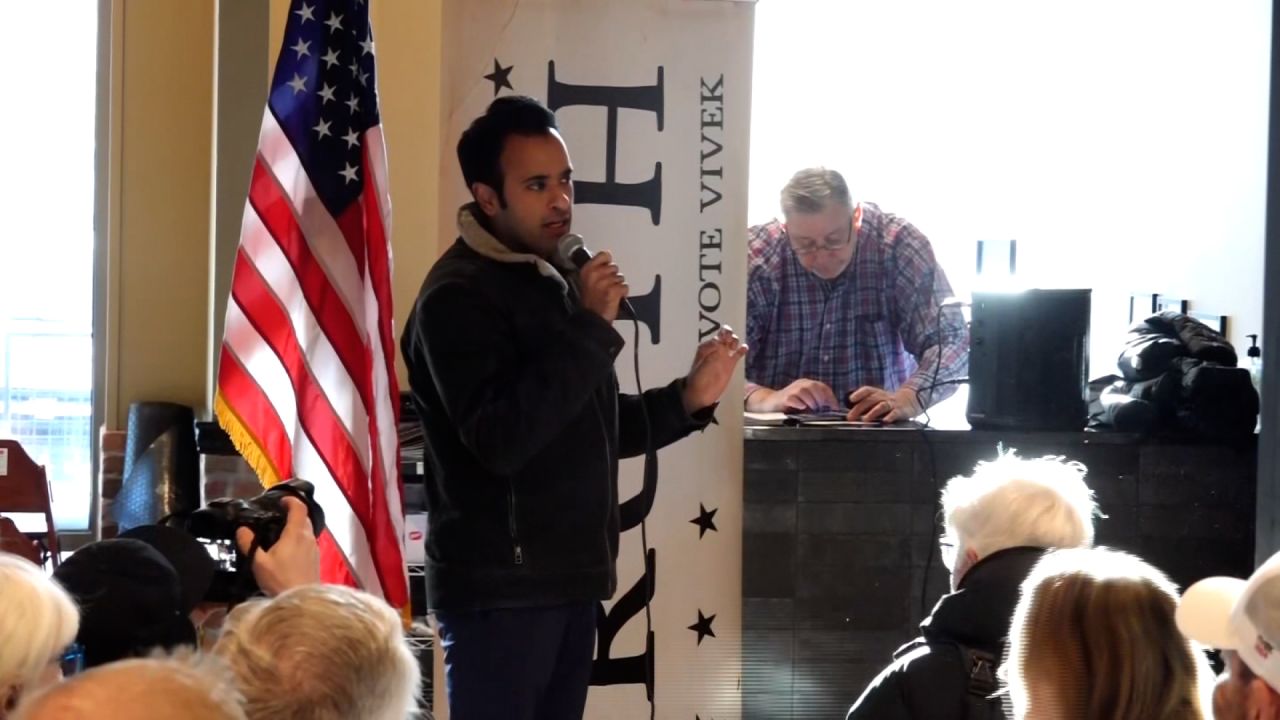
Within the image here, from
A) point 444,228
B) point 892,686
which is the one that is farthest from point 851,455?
point 892,686

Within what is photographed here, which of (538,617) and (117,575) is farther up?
(117,575)

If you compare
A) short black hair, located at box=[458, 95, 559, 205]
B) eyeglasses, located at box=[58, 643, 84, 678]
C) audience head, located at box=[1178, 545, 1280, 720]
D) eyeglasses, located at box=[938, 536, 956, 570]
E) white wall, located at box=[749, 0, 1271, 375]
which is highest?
white wall, located at box=[749, 0, 1271, 375]

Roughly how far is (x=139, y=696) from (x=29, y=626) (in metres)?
0.55

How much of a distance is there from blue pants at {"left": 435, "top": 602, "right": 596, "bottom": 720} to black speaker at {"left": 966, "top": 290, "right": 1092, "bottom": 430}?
1616mm

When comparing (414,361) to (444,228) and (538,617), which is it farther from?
(444,228)

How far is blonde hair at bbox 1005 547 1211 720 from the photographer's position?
5.41 ft

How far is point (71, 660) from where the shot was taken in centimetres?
175

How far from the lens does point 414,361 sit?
255 cm

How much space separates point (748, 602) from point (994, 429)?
73cm

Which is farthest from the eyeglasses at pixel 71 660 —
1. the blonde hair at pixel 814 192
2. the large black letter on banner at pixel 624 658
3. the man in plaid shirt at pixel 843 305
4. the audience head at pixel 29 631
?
the blonde hair at pixel 814 192

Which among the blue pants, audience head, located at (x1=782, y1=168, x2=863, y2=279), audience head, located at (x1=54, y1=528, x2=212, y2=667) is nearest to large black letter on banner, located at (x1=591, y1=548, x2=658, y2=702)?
audience head, located at (x1=782, y1=168, x2=863, y2=279)

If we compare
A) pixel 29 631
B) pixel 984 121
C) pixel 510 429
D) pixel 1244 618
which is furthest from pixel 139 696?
pixel 984 121

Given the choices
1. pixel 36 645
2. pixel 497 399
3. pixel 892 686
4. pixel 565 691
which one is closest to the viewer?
pixel 36 645

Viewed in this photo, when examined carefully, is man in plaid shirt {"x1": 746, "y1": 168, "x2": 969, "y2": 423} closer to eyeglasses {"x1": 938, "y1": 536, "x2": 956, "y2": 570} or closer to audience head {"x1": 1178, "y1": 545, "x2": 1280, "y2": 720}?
eyeglasses {"x1": 938, "y1": 536, "x2": 956, "y2": 570}
